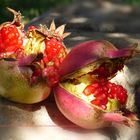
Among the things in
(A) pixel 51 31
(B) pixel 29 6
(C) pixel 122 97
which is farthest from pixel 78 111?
(B) pixel 29 6

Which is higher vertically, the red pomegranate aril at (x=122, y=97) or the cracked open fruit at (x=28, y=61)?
the cracked open fruit at (x=28, y=61)

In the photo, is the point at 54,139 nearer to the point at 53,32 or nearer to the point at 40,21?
the point at 53,32

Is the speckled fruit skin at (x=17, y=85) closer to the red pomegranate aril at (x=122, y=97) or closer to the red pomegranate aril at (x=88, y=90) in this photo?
the red pomegranate aril at (x=88, y=90)

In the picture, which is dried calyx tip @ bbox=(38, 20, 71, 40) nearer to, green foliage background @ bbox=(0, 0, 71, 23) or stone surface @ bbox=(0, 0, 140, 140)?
stone surface @ bbox=(0, 0, 140, 140)

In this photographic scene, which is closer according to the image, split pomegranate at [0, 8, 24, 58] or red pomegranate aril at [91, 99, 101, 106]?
red pomegranate aril at [91, 99, 101, 106]

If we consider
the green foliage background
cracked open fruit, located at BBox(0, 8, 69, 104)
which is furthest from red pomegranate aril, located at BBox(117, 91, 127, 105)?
the green foliage background

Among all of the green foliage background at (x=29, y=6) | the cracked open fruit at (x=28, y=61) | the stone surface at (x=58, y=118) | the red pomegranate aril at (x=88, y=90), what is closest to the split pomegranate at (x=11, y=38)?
the cracked open fruit at (x=28, y=61)
